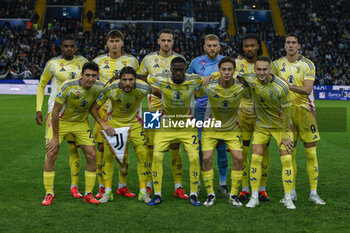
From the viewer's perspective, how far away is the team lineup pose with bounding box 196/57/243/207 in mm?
5812

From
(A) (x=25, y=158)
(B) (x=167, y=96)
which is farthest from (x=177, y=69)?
(A) (x=25, y=158)

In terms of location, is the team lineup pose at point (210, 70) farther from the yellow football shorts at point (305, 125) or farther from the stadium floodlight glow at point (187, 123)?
the yellow football shorts at point (305, 125)

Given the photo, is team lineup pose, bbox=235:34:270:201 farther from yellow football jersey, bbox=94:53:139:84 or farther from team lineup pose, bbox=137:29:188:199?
yellow football jersey, bbox=94:53:139:84

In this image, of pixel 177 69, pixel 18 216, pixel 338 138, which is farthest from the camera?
pixel 338 138

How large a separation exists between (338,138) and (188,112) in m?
8.31

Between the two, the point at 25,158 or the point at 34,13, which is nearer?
the point at 25,158

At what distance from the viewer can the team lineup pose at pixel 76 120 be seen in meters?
5.81

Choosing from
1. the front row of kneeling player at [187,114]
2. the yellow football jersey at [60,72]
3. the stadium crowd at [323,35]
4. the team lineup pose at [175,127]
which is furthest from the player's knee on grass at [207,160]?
the stadium crowd at [323,35]

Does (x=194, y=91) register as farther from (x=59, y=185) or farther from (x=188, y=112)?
(x=59, y=185)

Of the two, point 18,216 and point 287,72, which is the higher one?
point 287,72

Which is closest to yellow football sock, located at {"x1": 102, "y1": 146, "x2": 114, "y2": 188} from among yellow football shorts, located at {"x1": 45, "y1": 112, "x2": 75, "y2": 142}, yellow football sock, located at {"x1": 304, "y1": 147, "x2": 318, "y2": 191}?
yellow football shorts, located at {"x1": 45, "y1": 112, "x2": 75, "y2": 142}

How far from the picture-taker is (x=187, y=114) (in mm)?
5988

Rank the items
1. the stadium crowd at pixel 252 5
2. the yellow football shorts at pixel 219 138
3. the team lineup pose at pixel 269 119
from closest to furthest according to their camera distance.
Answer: the team lineup pose at pixel 269 119, the yellow football shorts at pixel 219 138, the stadium crowd at pixel 252 5

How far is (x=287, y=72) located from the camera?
244 inches
